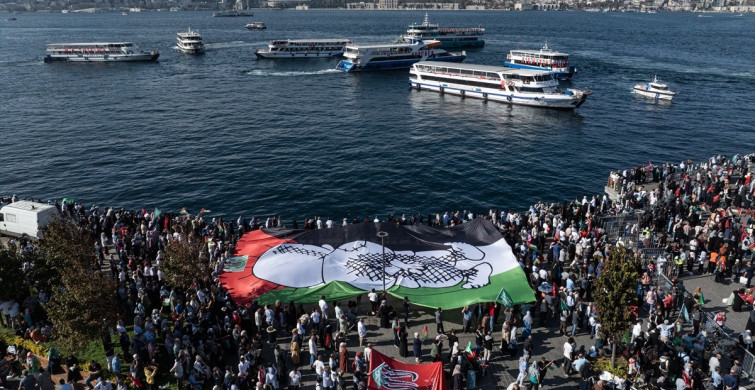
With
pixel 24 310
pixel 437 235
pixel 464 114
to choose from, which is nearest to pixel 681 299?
pixel 437 235

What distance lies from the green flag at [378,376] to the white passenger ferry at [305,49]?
485 feet

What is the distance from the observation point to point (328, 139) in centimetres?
7744

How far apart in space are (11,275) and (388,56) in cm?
12254

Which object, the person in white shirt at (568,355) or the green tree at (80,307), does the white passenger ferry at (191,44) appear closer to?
the green tree at (80,307)

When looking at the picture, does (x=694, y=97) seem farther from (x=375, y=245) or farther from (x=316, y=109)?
(x=375, y=245)

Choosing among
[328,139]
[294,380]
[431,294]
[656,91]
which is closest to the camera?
[294,380]

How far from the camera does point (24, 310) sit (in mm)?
27891

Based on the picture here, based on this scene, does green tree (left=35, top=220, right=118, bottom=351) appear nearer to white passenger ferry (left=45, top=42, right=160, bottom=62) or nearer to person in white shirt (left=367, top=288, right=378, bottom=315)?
person in white shirt (left=367, top=288, right=378, bottom=315)

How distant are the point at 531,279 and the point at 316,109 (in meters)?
72.1

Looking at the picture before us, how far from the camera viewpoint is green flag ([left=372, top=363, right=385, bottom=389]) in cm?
2122

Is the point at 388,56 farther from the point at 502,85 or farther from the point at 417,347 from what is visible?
the point at 417,347

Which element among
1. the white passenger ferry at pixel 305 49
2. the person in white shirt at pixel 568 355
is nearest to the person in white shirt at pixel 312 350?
the person in white shirt at pixel 568 355

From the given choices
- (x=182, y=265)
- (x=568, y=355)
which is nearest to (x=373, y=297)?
(x=568, y=355)

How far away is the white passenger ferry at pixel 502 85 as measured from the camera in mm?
91312
